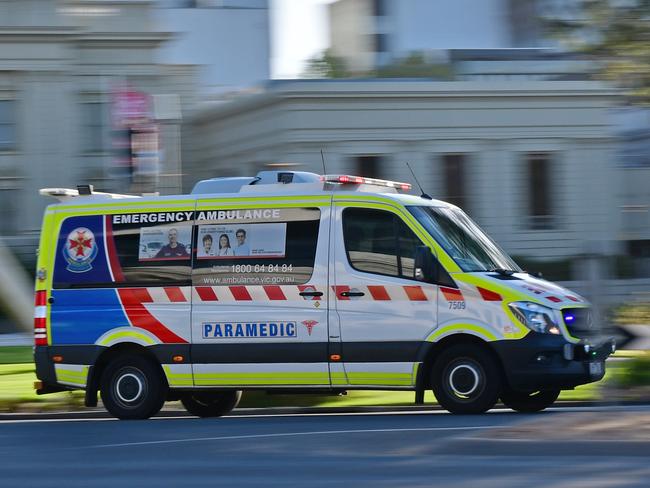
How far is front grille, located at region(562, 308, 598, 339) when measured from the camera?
1130cm

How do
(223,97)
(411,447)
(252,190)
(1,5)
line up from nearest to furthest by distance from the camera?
1. (411,447)
2. (252,190)
3. (1,5)
4. (223,97)

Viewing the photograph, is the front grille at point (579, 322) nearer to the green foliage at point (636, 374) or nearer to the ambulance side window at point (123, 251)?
the green foliage at point (636, 374)

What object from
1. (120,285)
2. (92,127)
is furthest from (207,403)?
(92,127)

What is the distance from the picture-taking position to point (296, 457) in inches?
353

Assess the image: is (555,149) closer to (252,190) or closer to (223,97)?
(223,97)

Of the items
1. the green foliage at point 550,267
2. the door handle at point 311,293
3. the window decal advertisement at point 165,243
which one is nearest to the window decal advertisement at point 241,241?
the window decal advertisement at point 165,243

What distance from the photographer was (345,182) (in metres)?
11.8

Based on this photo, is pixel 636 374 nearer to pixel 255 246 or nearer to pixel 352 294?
pixel 352 294

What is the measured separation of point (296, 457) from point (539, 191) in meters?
23.0

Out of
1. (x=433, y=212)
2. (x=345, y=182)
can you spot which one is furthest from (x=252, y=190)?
(x=433, y=212)

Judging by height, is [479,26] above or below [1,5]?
above

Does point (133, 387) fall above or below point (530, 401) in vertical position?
above

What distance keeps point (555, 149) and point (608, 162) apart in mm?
1506

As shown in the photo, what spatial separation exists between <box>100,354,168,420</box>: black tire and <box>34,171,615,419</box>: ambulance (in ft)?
0.04
